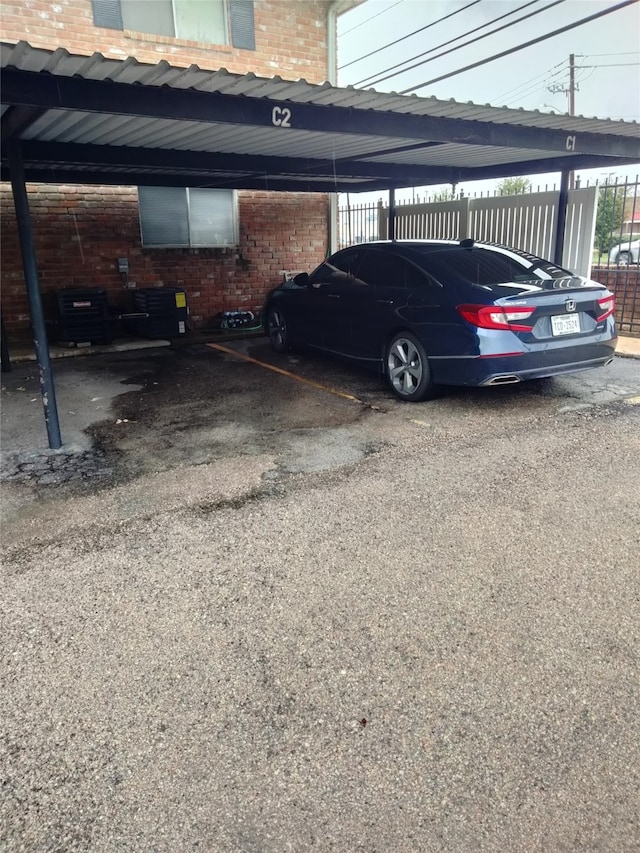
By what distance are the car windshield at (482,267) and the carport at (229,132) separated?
3.60 ft

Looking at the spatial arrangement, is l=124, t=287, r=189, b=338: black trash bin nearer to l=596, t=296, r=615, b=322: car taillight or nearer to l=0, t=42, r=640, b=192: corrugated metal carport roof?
l=0, t=42, r=640, b=192: corrugated metal carport roof

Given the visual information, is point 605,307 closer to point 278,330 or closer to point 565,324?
point 565,324

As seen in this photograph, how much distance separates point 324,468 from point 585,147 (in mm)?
5268

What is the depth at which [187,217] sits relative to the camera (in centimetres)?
1188

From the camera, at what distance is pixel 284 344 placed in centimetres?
933

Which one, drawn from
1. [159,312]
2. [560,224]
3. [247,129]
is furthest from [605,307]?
[159,312]

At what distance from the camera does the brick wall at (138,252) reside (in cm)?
1048

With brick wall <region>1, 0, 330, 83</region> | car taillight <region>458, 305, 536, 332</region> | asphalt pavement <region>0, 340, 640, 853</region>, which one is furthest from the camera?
brick wall <region>1, 0, 330, 83</region>

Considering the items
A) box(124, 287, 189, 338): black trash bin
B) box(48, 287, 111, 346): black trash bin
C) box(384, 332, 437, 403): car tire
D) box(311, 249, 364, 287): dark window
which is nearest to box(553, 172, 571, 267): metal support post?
box(311, 249, 364, 287): dark window

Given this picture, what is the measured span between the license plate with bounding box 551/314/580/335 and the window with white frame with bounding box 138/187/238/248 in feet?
25.3

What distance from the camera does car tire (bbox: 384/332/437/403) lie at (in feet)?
21.6

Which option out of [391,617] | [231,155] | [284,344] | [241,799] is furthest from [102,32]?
[241,799]

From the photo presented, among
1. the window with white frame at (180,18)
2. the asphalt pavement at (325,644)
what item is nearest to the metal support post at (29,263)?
the asphalt pavement at (325,644)

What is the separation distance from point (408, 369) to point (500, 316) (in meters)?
1.20
